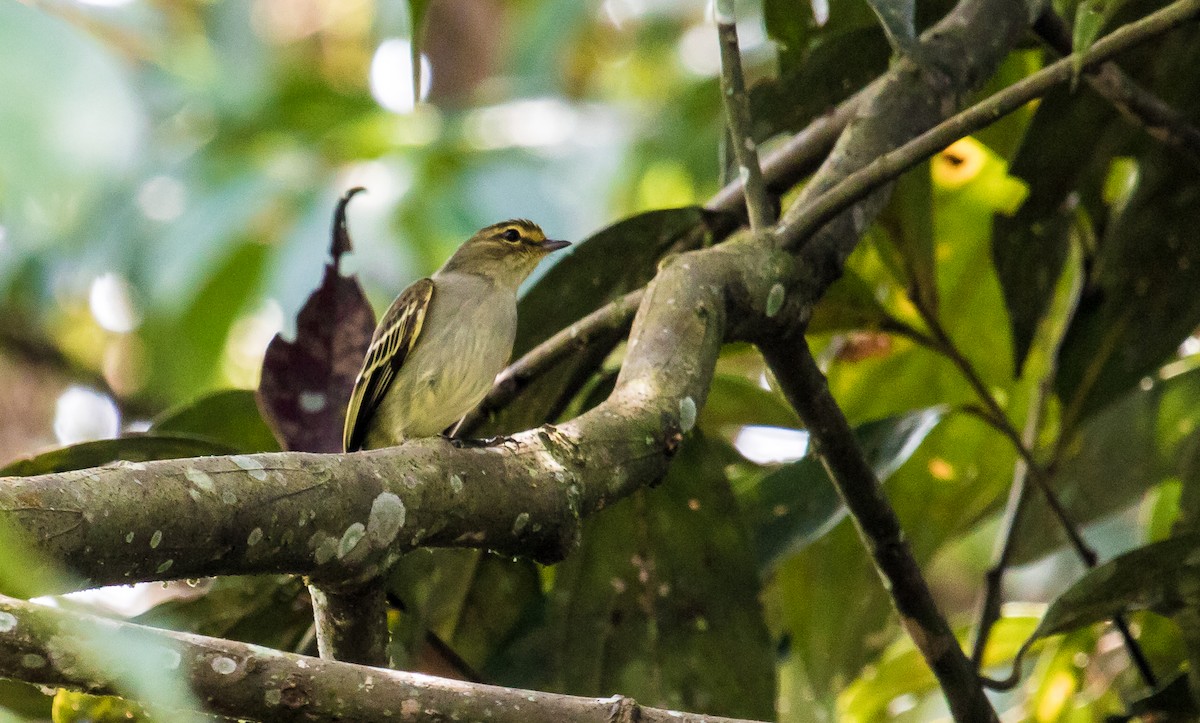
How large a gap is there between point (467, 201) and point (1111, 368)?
2.52 metres

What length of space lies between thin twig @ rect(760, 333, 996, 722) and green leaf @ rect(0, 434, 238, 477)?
118 cm

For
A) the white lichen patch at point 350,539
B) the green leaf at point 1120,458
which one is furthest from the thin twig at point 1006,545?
the white lichen patch at point 350,539

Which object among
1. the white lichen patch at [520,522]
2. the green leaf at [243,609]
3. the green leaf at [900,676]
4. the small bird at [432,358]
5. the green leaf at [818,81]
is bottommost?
the white lichen patch at [520,522]

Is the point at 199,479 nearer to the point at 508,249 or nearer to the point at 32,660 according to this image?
the point at 32,660

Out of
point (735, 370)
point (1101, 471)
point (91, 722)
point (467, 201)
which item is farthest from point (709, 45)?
point (91, 722)

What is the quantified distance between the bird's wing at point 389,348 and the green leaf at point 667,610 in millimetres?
756

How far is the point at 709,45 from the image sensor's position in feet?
Answer: 32.2

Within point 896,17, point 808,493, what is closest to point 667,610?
point 808,493

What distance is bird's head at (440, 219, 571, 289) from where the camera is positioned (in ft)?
12.9

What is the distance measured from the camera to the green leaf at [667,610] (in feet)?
9.06

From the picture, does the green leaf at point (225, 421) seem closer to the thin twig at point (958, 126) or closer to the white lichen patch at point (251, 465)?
the thin twig at point (958, 126)

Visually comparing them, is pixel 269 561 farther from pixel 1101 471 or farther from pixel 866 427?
pixel 1101 471

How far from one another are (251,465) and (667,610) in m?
1.56

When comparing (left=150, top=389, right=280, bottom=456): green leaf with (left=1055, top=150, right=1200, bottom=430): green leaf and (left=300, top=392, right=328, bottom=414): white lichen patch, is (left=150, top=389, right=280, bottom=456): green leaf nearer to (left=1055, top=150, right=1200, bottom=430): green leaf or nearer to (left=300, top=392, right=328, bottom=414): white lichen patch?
(left=300, top=392, right=328, bottom=414): white lichen patch
